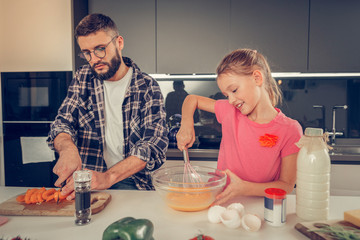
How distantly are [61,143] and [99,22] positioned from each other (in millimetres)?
636

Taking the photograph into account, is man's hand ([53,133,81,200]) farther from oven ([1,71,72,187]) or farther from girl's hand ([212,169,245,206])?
oven ([1,71,72,187])

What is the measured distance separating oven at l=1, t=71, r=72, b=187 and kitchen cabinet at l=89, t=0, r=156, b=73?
0.59 metres

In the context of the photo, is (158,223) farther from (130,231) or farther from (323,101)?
(323,101)

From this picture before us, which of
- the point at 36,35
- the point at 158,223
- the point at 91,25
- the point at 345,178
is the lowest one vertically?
the point at 345,178

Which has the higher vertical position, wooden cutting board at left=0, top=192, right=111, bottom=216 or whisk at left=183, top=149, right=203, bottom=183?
whisk at left=183, top=149, right=203, bottom=183

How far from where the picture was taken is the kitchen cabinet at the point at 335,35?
2.36 meters

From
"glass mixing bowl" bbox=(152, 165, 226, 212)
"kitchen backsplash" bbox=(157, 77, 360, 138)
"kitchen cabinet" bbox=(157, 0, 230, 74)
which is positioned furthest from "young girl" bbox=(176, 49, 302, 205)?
"kitchen backsplash" bbox=(157, 77, 360, 138)

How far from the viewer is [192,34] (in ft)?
8.17

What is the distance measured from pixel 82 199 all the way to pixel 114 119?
770 mm

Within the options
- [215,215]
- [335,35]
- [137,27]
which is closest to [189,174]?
[215,215]

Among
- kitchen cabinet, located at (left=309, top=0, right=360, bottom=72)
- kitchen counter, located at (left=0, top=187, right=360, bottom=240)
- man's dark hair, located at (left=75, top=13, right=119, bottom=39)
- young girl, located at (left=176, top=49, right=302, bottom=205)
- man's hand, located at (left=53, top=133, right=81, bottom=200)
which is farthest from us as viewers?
kitchen cabinet, located at (left=309, top=0, right=360, bottom=72)

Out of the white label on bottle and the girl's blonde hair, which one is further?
the girl's blonde hair

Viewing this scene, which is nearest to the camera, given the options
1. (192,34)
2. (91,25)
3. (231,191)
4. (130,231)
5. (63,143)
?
(130,231)

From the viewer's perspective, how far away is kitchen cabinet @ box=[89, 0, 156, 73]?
8.27 feet
